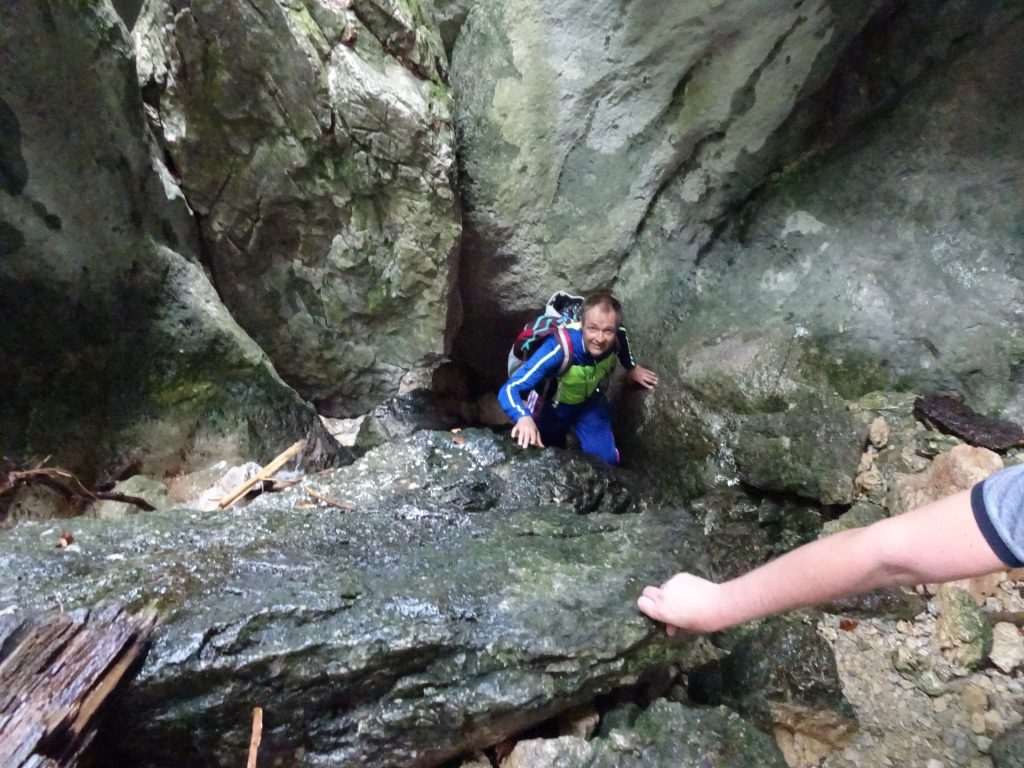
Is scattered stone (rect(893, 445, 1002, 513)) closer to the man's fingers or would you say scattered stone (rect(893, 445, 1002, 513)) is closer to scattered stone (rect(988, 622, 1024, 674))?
scattered stone (rect(988, 622, 1024, 674))

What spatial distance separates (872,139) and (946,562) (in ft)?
10.2

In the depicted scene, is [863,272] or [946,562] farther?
[863,272]

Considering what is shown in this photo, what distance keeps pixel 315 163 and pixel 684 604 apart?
10.6 feet

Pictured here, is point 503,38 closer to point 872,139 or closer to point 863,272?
point 872,139

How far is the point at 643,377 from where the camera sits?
152 inches

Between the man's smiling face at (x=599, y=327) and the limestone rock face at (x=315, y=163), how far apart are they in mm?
1107

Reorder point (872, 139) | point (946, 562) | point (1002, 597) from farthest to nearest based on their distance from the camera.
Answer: point (872, 139) < point (1002, 597) < point (946, 562)

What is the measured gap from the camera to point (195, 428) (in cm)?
322

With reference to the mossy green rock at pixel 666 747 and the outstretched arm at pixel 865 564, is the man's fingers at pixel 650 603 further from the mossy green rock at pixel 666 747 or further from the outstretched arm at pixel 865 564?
the mossy green rock at pixel 666 747

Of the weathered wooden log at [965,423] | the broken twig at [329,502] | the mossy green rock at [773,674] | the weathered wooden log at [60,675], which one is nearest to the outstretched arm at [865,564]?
the mossy green rock at [773,674]

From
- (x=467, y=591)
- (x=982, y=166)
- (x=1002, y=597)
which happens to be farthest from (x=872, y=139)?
(x=467, y=591)

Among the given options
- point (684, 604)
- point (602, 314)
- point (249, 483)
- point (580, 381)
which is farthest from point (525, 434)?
point (684, 604)

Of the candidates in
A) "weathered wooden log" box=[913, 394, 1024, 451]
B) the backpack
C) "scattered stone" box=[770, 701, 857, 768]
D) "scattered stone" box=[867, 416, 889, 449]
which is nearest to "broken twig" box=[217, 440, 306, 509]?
the backpack

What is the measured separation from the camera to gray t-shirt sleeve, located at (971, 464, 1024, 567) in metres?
1.06
